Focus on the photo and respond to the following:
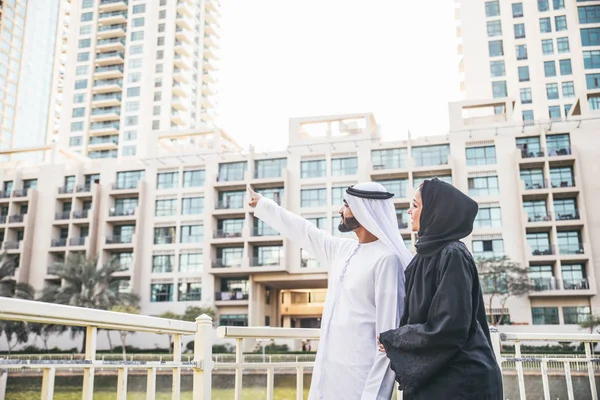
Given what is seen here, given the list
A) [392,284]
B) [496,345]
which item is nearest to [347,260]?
[392,284]

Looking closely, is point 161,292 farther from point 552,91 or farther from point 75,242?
point 552,91

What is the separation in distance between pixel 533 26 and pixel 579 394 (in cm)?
3294

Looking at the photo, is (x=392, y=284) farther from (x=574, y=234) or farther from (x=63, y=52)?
(x=63, y=52)

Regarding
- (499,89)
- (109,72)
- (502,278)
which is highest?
(109,72)

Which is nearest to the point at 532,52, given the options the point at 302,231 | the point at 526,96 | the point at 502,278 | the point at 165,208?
the point at 526,96

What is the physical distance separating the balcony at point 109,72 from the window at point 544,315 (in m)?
46.7

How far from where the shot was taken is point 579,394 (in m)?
23.0

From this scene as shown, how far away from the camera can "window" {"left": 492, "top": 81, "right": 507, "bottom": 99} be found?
46312mm

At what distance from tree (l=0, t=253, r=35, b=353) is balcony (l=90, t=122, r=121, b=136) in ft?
81.1

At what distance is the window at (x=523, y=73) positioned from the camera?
45.2 metres

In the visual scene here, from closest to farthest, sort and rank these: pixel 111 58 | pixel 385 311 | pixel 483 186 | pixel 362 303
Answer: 1. pixel 385 311
2. pixel 362 303
3. pixel 483 186
4. pixel 111 58

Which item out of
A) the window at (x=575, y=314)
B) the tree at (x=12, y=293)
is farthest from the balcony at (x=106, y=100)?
the window at (x=575, y=314)

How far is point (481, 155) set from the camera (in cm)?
3428

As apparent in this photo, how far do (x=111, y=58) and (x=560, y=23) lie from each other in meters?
44.0
